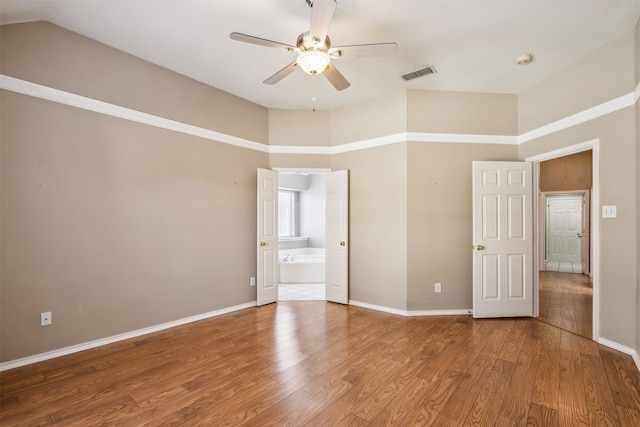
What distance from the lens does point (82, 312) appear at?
121 inches

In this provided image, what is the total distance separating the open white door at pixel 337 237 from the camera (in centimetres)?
476

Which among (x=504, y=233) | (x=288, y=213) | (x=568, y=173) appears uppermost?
(x=568, y=173)

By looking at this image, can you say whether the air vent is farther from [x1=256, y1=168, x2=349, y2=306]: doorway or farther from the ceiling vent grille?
[x1=256, y1=168, x2=349, y2=306]: doorway

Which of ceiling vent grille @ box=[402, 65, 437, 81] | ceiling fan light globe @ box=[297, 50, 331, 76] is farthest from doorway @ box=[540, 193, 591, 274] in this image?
ceiling fan light globe @ box=[297, 50, 331, 76]

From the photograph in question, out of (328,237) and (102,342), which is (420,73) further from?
(102,342)

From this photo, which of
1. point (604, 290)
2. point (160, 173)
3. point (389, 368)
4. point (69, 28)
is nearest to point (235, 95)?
point (160, 173)

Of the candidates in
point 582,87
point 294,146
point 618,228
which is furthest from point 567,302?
point 294,146

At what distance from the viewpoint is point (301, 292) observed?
5.57m

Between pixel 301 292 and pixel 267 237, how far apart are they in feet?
4.52

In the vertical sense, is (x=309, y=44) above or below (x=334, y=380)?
above

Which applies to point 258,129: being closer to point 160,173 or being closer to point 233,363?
point 160,173

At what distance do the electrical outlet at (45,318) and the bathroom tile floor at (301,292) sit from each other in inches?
115

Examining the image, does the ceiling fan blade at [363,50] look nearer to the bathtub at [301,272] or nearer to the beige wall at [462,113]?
the beige wall at [462,113]

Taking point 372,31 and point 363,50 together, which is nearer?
point 363,50
